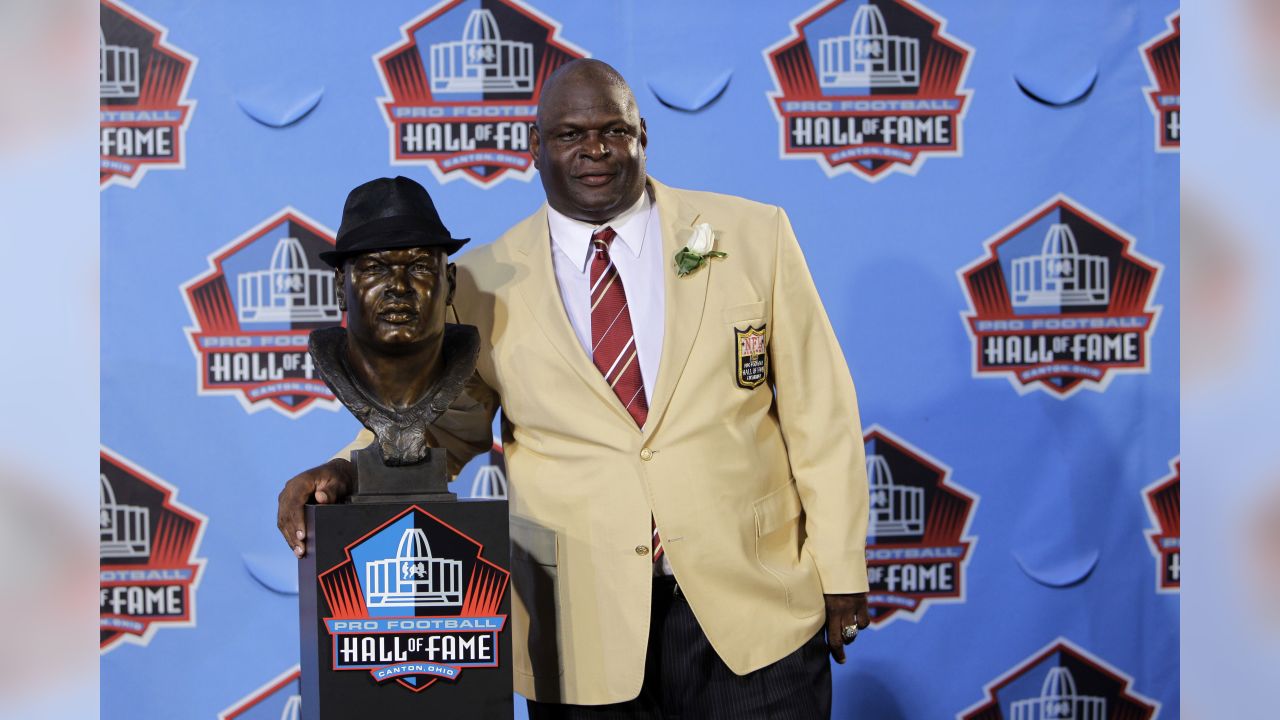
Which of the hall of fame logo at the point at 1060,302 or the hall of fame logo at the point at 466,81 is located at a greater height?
the hall of fame logo at the point at 466,81

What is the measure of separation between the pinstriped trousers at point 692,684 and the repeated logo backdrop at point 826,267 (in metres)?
1.13

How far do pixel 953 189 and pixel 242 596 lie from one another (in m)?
2.11

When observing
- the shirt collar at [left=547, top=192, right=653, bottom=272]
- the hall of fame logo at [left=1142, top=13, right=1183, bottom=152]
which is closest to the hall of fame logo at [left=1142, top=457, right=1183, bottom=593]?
the hall of fame logo at [left=1142, top=13, right=1183, bottom=152]

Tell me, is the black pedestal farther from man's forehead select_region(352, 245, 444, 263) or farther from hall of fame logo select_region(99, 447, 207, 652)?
hall of fame logo select_region(99, 447, 207, 652)

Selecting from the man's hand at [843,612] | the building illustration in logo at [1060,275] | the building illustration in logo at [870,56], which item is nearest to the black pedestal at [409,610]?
the man's hand at [843,612]

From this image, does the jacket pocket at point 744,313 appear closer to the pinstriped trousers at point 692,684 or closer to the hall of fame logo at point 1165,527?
the pinstriped trousers at point 692,684

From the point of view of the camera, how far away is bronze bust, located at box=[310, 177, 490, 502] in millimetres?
1928

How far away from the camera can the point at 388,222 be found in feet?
6.34

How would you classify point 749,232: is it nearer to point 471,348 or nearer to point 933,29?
point 471,348

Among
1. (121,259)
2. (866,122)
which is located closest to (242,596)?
(121,259)

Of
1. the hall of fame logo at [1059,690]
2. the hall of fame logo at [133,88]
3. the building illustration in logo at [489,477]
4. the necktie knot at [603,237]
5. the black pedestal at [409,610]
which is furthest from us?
the hall of fame logo at [1059,690]

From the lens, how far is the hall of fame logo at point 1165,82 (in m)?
3.21

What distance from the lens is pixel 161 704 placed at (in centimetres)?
308

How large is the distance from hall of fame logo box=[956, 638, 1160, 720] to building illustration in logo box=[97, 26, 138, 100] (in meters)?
2.68
